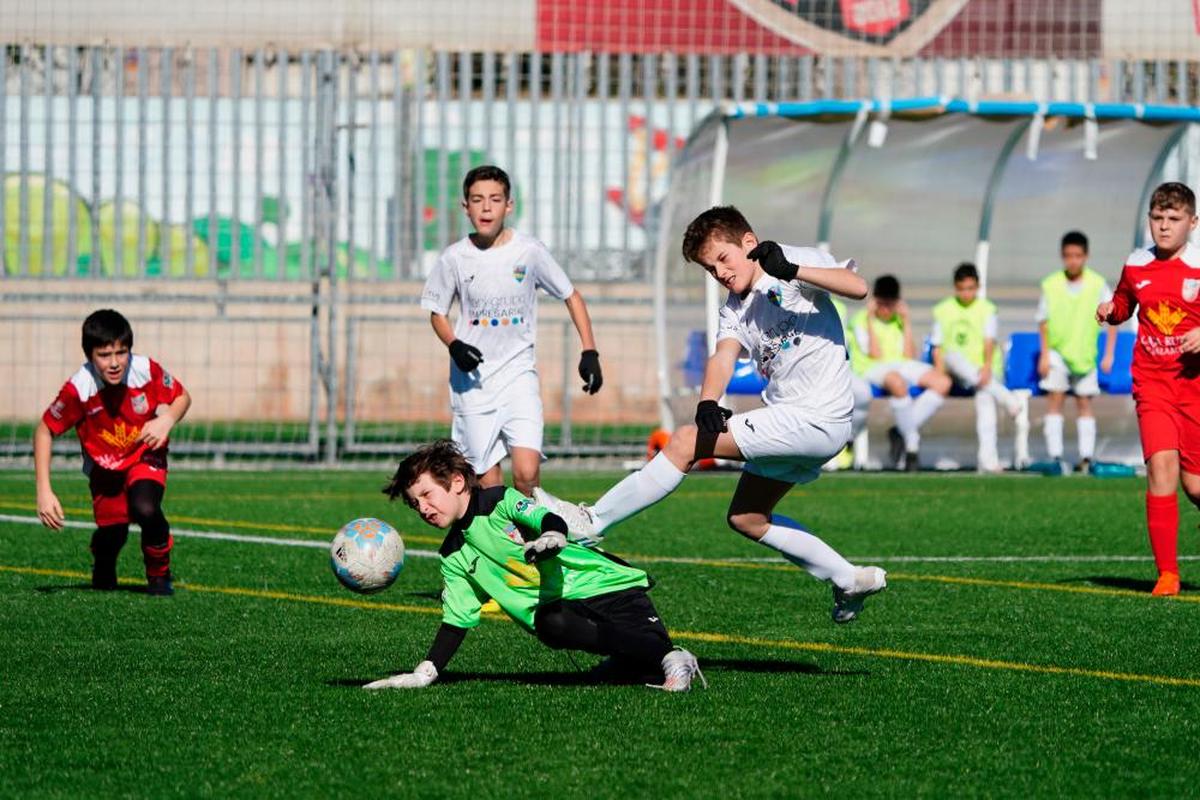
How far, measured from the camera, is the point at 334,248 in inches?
746

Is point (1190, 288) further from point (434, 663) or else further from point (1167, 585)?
point (434, 663)

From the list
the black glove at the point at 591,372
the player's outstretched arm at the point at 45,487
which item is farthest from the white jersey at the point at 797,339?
the player's outstretched arm at the point at 45,487

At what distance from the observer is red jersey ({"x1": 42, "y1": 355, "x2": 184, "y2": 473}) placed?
9.51 m

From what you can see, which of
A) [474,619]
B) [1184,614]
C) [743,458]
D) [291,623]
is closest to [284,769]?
[474,619]

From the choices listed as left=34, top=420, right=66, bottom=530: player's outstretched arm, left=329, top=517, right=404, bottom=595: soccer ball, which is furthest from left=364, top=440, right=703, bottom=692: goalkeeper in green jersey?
left=34, top=420, right=66, bottom=530: player's outstretched arm

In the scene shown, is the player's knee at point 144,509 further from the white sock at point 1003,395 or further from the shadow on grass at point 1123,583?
the white sock at point 1003,395

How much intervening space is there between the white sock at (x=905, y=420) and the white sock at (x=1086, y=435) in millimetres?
1384

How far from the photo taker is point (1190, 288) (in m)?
9.62

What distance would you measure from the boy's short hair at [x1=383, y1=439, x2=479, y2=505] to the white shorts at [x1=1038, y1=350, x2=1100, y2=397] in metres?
12.5

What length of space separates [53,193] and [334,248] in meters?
2.51

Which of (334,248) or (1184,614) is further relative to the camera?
(334,248)

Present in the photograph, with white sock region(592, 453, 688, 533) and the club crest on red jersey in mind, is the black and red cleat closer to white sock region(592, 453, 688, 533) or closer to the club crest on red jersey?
white sock region(592, 453, 688, 533)

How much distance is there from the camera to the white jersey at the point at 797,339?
24.4 ft

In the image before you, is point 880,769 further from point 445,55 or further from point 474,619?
point 445,55
